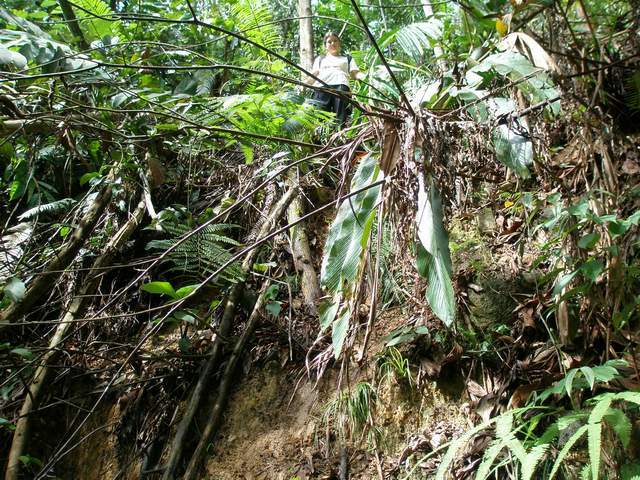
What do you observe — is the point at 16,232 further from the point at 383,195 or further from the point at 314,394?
the point at 383,195

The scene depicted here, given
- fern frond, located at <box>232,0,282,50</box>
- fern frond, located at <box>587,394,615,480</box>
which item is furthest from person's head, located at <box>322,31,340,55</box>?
fern frond, located at <box>587,394,615,480</box>

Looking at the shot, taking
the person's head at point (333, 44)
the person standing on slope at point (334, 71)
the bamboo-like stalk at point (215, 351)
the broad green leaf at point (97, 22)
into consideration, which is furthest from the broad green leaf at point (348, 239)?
the person's head at point (333, 44)

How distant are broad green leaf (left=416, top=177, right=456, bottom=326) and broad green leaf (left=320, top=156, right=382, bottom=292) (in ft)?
0.91

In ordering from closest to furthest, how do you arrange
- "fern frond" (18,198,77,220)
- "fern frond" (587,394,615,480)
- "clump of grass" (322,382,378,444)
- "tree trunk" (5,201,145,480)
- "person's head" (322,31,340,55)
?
"fern frond" (587,394,615,480) → "clump of grass" (322,382,378,444) → "tree trunk" (5,201,145,480) → "fern frond" (18,198,77,220) → "person's head" (322,31,340,55)

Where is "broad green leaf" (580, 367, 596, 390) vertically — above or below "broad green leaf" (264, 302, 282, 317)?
above

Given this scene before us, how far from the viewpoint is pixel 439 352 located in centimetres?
267

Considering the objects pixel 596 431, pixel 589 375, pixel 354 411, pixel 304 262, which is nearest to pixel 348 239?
pixel 354 411

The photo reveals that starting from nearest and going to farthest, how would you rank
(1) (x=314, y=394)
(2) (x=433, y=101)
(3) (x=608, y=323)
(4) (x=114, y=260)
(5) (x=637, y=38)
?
(3) (x=608, y=323) → (5) (x=637, y=38) → (2) (x=433, y=101) → (1) (x=314, y=394) → (4) (x=114, y=260)

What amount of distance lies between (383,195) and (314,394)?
1.36 metres

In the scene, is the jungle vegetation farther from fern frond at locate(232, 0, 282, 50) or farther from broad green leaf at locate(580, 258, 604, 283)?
fern frond at locate(232, 0, 282, 50)

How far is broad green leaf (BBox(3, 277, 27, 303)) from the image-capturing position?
2.92 m

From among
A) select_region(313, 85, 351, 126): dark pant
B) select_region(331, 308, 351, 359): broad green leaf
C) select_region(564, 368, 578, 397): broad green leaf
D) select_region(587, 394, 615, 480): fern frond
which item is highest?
select_region(313, 85, 351, 126): dark pant

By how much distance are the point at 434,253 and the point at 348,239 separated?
0.48m

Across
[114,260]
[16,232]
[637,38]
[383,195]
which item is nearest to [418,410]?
[383,195]
